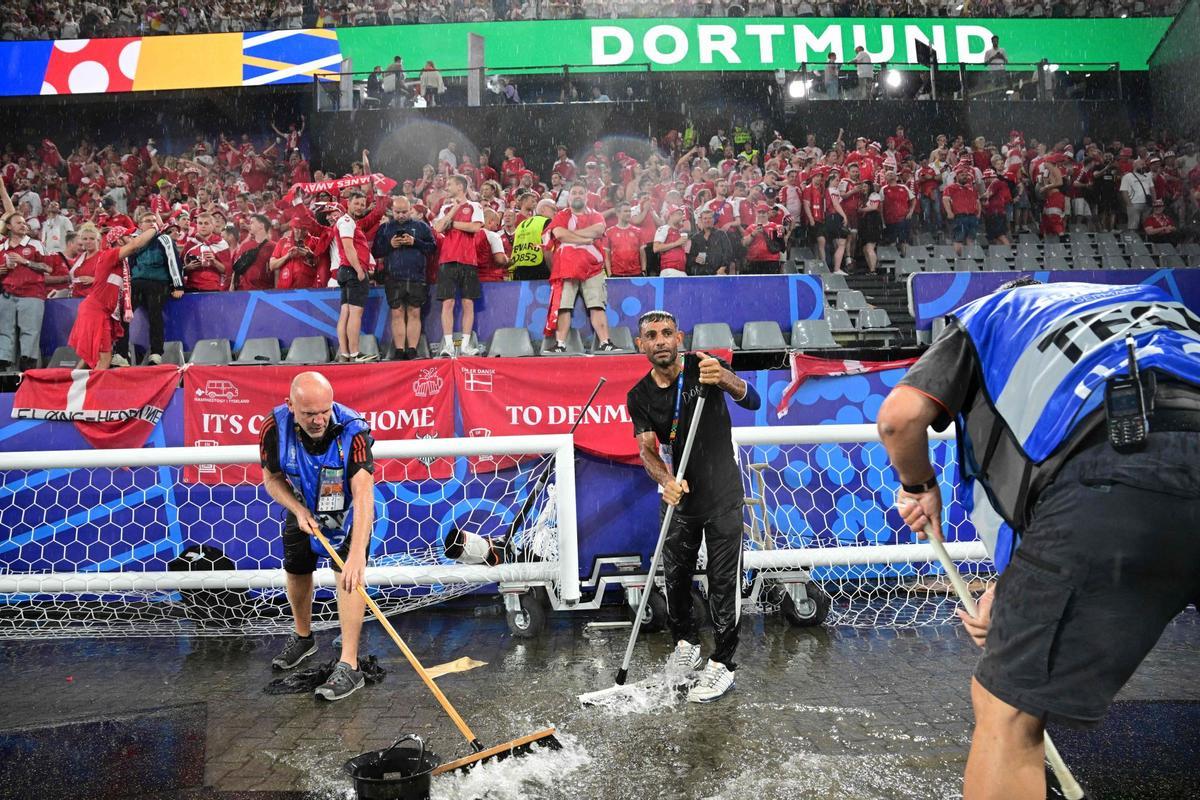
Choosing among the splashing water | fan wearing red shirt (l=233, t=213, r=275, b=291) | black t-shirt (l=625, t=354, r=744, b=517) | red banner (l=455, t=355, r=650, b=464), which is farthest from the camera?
fan wearing red shirt (l=233, t=213, r=275, b=291)

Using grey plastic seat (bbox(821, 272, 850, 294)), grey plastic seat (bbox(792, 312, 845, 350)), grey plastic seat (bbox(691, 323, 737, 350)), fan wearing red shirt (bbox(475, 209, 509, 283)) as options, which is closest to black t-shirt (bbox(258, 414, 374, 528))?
fan wearing red shirt (bbox(475, 209, 509, 283))

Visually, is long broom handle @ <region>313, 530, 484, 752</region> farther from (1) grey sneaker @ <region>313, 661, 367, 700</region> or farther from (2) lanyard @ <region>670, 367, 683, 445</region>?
(2) lanyard @ <region>670, 367, 683, 445</region>

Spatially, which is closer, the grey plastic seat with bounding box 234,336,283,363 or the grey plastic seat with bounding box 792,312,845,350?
the grey plastic seat with bounding box 234,336,283,363

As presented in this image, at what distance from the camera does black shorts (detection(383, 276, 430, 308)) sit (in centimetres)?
941

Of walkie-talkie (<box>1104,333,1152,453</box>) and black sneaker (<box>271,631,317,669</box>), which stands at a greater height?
walkie-talkie (<box>1104,333,1152,453</box>)

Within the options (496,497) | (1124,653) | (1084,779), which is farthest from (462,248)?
(1124,653)

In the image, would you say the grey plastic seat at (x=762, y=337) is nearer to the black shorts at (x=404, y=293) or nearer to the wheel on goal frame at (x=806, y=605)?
the black shorts at (x=404, y=293)

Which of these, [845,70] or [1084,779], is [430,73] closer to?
[845,70]

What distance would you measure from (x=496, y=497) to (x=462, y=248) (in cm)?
357

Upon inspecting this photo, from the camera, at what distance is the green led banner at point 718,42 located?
21047 millimetres

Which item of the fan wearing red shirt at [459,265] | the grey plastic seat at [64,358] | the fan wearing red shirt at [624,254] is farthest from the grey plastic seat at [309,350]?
the fan wearing red shirt at [624,254]

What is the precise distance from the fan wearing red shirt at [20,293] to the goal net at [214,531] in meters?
2.77

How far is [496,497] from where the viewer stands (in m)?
7.17

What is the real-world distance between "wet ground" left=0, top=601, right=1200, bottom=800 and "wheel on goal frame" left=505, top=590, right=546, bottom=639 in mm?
80
